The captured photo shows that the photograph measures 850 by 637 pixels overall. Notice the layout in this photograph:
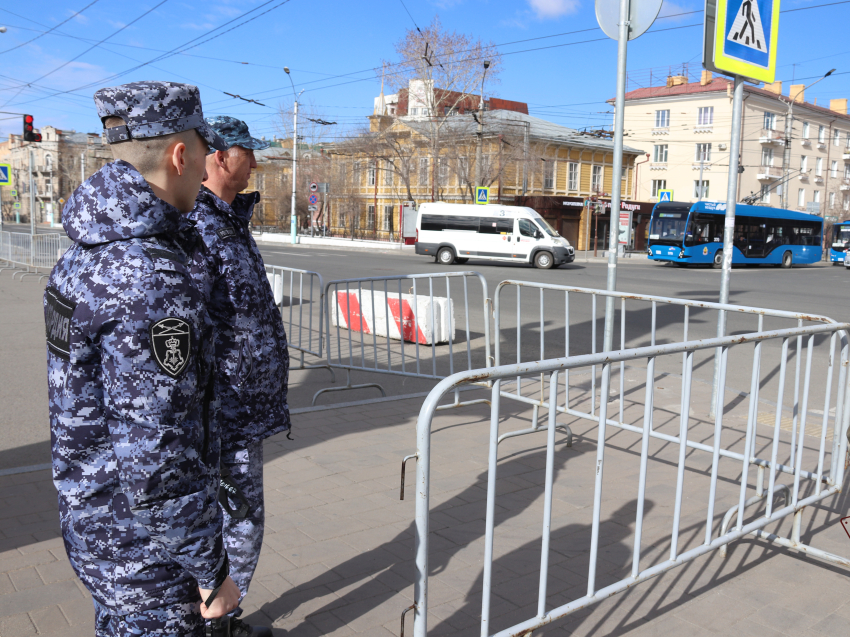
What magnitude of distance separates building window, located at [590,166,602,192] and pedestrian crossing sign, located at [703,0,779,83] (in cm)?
4814

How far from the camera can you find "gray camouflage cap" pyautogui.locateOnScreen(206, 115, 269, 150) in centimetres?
276

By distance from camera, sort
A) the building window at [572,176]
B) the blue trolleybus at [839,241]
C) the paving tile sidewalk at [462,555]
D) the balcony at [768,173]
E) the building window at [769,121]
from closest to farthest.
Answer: the paving tile sidewalk at [462,555]
the blue trolleybus at [839,241]
the building window at [572,176]
the building window at [769,121]
the balcony at [768,173]

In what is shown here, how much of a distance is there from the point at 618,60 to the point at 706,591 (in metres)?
4.84

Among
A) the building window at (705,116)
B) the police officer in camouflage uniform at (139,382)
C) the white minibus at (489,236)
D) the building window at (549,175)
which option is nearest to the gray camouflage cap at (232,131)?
the police officer in camouflage uniform at (139,382)

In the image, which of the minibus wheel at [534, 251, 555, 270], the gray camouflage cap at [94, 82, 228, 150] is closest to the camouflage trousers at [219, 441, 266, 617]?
the gray camouflage cap at [94, 82, 228, 150]

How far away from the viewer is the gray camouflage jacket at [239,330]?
2.52m

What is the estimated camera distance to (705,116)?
59.2 metres

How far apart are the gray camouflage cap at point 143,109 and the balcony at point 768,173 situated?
6586 cm

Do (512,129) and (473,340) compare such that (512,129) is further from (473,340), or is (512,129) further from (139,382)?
(139,382)

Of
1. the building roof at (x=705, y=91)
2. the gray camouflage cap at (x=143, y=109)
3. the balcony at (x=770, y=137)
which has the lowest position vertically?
the gray camouflage cap at (x=143, y=109)

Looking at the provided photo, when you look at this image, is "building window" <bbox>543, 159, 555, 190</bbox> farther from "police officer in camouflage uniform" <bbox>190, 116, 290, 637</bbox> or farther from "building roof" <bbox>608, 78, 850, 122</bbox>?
"police officer in camouflage uniform" <bbox>190, 116, 290, 637</bbox>

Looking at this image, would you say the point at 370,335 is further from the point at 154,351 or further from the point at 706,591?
the point at 154,351

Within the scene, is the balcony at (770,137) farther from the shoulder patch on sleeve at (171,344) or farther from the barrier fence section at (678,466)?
the shoulder patch on sleeve at (171,344)

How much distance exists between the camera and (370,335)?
33.8 feet
